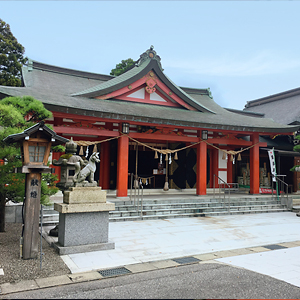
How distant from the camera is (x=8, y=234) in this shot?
740 centimetres

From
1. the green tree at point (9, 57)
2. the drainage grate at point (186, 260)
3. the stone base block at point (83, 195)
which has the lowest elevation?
the drainage grate at point (186, 260)

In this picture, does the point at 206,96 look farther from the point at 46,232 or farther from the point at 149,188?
the point at 46,232

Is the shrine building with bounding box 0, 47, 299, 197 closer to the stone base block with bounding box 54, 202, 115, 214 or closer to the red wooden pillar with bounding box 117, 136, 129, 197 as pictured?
the red wooden pillar with bounding box 117, 136, 129, 197

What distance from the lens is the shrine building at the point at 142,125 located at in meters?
11.7

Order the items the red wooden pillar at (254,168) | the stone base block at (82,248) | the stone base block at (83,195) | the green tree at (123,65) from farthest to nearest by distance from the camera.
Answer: the green tree at (123,65) → the red wooden pillar at (254,168) → the stone base block at (83,195) → the stone base block at (82,248)

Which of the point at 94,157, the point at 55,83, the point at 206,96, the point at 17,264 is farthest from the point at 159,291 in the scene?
the point at 206,96

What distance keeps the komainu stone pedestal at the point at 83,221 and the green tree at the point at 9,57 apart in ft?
69.5

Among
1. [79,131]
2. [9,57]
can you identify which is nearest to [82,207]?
[79,131]

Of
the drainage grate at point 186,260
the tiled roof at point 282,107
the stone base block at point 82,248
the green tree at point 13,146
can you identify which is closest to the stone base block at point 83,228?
the stone base block at point 82,248

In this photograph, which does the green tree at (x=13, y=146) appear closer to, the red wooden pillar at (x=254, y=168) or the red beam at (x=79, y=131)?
the red beam at (x=79, y=131)

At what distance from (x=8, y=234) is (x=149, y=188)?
9.04 m

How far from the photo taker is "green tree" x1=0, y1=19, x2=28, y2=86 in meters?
24.6

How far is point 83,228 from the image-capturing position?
6.43m

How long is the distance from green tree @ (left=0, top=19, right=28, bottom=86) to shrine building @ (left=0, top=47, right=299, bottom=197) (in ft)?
35.3
